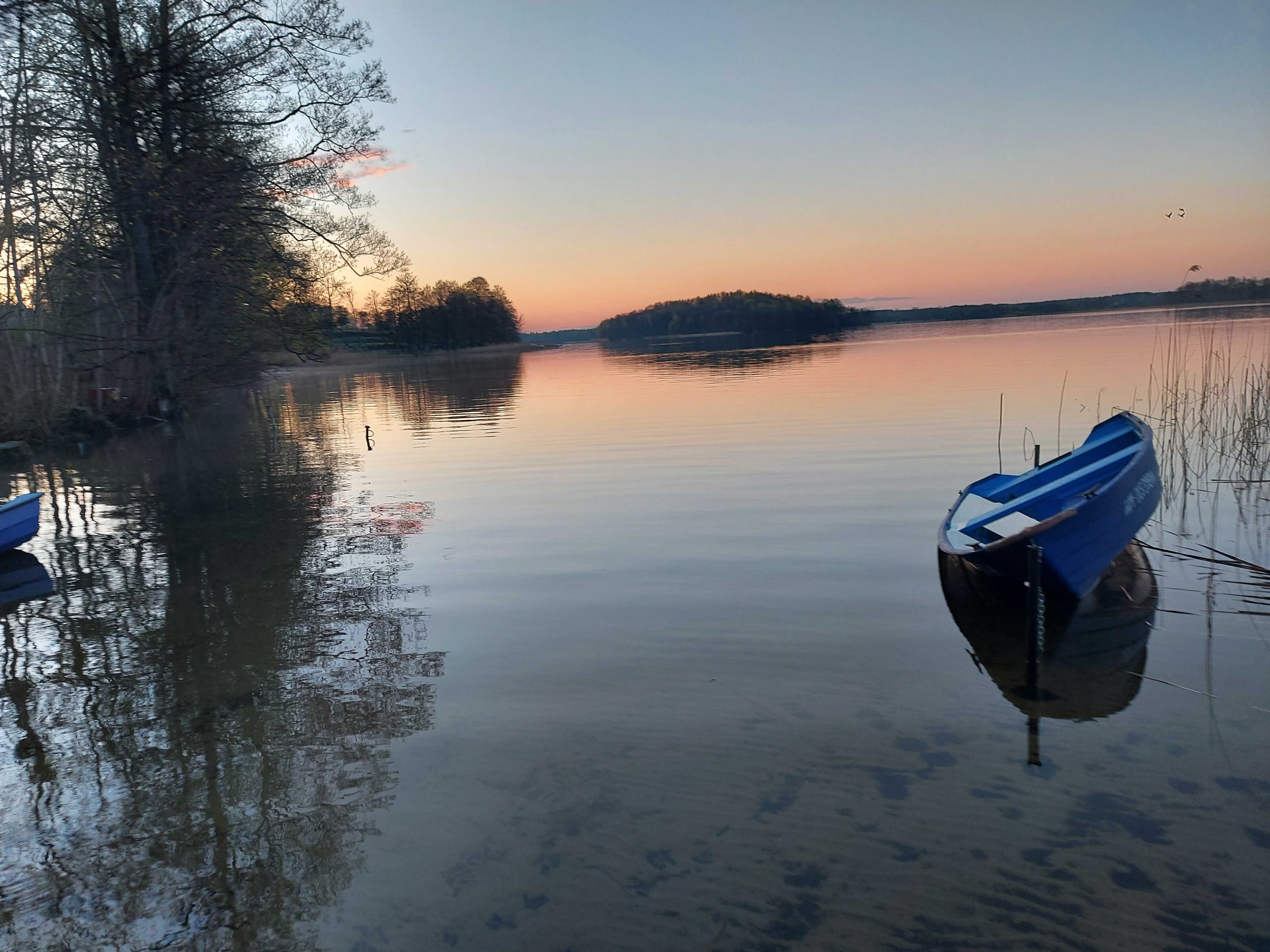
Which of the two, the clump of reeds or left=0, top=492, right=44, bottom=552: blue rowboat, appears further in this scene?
the clump of reeds

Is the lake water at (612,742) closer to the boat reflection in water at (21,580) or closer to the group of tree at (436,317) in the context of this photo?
the boat reflection in water at (21,580)

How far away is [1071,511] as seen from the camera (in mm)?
6062

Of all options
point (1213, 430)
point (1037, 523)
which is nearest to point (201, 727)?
point (1037, 523)

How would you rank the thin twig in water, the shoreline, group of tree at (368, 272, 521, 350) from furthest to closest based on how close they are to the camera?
group of tree at (368, 272, 521, 350) → the shoreline → the thin twig in water

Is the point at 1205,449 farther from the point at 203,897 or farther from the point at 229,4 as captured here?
the point at 229,4

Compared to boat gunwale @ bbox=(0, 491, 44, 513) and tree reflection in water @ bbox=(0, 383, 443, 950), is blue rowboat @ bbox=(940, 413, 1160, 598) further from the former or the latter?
boat gunwale @ bbox=(0, 491, 44, 513)

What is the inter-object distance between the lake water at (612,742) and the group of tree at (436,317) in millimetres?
90720

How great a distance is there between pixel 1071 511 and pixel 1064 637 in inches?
41.0

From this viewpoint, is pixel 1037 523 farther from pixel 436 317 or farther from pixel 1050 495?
pixel 436 317

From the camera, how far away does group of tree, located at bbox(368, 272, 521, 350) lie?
100000 mm

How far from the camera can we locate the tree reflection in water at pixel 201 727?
357cm

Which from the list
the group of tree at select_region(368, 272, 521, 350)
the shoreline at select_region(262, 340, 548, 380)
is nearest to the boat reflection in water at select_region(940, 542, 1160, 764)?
the shoreline at select_region(262, 340, 548, 380)

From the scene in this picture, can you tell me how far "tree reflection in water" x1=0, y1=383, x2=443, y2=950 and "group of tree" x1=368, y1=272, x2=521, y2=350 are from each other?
89.8 metres

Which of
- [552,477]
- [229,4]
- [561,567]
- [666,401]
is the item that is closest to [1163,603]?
[561,567]
